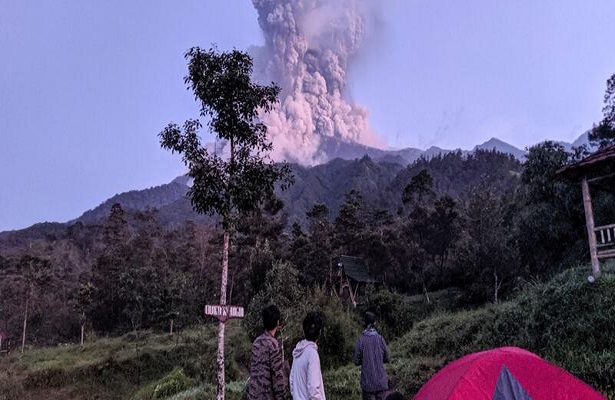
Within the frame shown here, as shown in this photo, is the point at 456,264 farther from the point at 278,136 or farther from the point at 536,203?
the point at 278,136

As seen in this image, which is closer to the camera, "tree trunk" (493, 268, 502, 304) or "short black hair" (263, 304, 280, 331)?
"short black hair" (263, 304, 280, 331)

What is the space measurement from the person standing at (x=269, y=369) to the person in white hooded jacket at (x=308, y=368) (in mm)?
163

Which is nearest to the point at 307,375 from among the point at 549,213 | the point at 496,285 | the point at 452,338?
the point at 452,338

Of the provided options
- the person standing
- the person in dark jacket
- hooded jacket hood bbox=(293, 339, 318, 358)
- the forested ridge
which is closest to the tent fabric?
the person in dark jacket

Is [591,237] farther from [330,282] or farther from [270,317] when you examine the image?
[330,282]

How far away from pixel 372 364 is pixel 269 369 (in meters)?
2.41

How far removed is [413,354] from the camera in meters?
15.9

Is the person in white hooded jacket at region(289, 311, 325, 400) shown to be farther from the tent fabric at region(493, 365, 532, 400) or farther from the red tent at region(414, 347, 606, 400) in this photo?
the tent fabric at region(493, 365, 532, 400)

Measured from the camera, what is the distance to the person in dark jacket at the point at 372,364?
21.3 feet

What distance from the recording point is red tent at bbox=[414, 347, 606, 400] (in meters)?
5.28

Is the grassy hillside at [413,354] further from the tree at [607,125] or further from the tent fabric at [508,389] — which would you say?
the tree at [607,125]

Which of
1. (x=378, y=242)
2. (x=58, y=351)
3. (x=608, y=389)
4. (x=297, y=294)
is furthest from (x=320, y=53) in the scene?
(x=608, y=389)

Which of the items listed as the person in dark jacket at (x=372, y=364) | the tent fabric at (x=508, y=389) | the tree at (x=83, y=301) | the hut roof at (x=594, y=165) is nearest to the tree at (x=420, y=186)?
the tree at (x=83, y=301)

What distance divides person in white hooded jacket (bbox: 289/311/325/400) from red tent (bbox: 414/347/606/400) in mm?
1820
